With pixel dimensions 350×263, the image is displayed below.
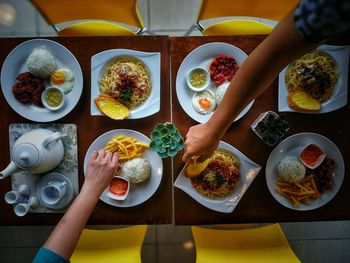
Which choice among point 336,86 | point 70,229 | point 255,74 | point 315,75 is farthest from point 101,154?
point 336,86

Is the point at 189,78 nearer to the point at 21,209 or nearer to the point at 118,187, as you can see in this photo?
the point at 118,187

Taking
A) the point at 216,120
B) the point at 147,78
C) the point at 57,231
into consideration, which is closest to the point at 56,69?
the point at 147,78

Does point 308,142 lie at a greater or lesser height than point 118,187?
greater

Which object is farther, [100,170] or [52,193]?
[52,193]

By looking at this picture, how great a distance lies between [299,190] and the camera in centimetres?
159

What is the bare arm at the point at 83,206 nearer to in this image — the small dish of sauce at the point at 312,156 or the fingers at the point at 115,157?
the fingers at the point at 115,157

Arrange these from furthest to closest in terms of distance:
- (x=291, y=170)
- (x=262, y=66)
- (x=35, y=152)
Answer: (x=291, y=170)
(x=35, y=152)
(x=262, y=66)

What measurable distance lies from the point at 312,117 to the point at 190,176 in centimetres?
74

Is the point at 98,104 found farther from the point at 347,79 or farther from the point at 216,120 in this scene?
the point at 347,79

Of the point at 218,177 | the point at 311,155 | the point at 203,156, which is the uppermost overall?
the point at 203,156

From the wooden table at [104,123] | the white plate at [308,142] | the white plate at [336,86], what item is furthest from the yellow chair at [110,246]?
the white plate at [336,86]

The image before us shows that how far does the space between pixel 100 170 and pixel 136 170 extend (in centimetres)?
19

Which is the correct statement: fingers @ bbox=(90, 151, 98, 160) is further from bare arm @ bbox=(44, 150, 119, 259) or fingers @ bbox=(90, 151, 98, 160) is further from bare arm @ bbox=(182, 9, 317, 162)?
bare arm @ bbox=(182, 9, 317, 162)

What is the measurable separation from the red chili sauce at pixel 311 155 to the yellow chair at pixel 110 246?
1.08 metres
